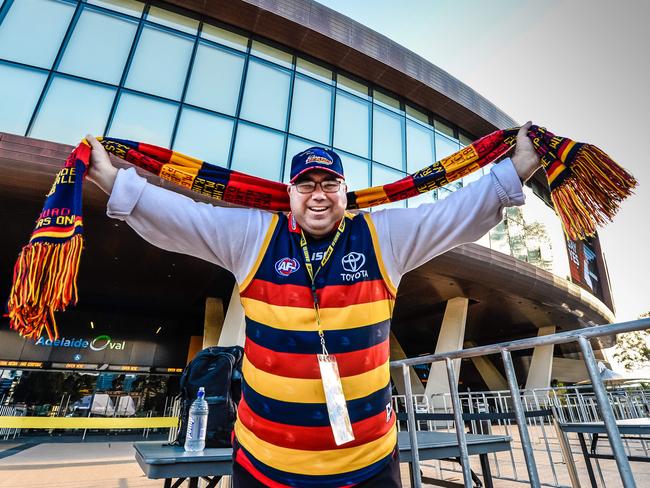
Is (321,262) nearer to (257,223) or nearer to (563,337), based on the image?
(257,223)

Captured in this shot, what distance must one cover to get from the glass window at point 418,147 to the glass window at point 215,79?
5957mm

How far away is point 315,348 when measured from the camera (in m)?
1.25

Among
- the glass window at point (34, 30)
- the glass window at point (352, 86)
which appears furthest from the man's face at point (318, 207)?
the glass window at point (352, 86)

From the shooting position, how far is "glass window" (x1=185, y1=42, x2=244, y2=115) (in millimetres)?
9257

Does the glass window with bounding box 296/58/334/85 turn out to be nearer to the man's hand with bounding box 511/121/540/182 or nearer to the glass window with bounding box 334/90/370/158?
the glass window with bounding box 334/90/370/158

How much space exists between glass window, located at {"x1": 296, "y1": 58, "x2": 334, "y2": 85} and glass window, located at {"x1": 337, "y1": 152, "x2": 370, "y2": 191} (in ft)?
9.29

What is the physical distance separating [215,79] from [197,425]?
9249 millimetres

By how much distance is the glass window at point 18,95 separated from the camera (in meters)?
7.21

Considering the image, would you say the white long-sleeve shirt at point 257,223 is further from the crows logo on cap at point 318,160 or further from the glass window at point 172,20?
the glass window at point 172,20

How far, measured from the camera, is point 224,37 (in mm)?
10367

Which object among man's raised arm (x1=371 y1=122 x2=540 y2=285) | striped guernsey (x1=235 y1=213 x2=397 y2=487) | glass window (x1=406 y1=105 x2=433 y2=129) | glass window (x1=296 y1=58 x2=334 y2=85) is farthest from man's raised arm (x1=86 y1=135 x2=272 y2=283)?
glass window (x1=406 y1=105 x2=433 y2=129)

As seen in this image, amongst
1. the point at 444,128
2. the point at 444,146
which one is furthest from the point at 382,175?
the point at 444,128

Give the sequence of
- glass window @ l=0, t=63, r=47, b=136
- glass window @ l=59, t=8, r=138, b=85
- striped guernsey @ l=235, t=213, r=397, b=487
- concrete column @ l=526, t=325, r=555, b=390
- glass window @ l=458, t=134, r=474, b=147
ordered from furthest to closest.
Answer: concrete column @ l=526, t=325, r=555, b=390
glass window @ l=458, t=134, r=474, b=147
glass window @ l=59, t=8, r=138, b=85
glass window @ l=0, t=63, r=47, b=136
striped guernsey @ l=235, t=213, r=397, b=487

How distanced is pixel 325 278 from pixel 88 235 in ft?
32.0
